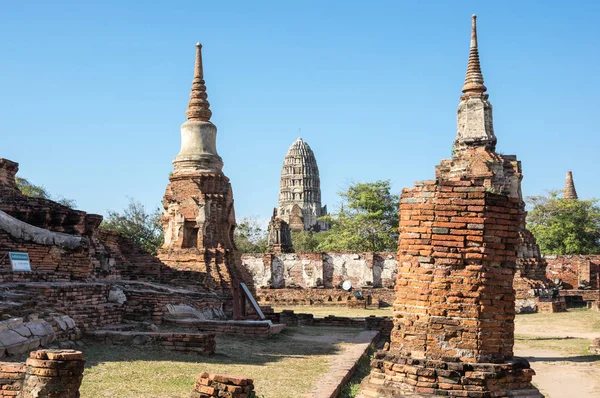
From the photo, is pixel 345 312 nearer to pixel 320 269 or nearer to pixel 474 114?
pixel 320 269


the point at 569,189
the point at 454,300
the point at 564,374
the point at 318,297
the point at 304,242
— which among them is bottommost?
the point at 564,374

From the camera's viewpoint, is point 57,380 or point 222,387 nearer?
point 57,380

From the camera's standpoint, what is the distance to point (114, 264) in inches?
642

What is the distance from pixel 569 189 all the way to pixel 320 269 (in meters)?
21.1

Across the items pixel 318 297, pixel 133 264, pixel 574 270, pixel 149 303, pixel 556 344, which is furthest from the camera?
pixel 574 270

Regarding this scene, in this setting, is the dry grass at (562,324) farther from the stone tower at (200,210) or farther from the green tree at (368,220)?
the green tree at (368,220)

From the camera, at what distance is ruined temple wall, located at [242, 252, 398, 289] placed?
1205 inches

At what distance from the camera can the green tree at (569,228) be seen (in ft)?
137

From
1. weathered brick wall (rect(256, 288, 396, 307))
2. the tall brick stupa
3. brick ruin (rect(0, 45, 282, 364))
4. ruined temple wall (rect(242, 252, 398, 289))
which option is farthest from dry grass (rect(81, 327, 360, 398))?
ruined temple wall (rect(242, 252, 398, 289))

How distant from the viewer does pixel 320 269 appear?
31.1m

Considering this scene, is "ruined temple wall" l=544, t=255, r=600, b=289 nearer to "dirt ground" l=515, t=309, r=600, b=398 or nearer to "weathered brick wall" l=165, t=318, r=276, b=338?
"dirt ground" l=515, t=309, r=600, b=398

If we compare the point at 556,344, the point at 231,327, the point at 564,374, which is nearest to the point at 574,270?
the point at 556,344

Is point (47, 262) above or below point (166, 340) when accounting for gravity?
above

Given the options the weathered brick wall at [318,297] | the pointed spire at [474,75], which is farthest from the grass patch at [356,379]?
the weathered brick wall at [318,297]
